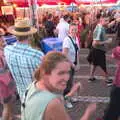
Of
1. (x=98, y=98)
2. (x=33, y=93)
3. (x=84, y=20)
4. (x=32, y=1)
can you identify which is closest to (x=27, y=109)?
(x=33, y=93)

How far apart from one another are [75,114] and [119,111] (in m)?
1.30

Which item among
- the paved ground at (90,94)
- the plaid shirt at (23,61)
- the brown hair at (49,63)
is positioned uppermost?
the brown hair at (49,63)

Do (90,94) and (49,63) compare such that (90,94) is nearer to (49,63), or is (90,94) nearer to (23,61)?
(23,61)

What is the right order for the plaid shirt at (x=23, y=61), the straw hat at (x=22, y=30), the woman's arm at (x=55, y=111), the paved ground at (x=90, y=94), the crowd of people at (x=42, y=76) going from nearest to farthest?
1. the woman's arm at (x=55, y=111)
2. the crowd of people at (x=42, y=76)
3. the plaid shirt at (x=23, y=61)
4. the straw hat at (x=22, y=30)
5. the paved ground at (x=90, y=94)

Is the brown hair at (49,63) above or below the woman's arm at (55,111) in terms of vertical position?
above

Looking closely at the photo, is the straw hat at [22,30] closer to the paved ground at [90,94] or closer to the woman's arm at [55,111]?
the paved ground at [90,94]

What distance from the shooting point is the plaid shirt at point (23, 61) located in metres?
3.99

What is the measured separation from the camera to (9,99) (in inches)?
207

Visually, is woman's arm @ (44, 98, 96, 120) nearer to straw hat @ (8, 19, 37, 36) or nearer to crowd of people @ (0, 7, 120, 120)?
crowd of people @ (0, 7, 120, 120)

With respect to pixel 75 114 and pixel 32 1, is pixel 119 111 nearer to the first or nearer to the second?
pixel 75 114

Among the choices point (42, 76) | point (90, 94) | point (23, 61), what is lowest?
point (90, 94)

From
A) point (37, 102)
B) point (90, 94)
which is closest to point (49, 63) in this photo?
point (37, 102)

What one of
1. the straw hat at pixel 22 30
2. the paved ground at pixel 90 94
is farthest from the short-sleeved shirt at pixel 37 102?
the paved ground at pixel 90 94

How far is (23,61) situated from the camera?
4055mm
